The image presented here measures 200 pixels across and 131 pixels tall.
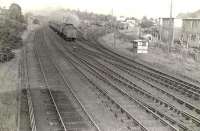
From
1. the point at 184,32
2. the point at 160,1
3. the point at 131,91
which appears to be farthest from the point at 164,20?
the point at 160,1

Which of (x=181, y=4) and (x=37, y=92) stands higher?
(x=181, y=4)

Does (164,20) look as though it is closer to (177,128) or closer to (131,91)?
(131,91)

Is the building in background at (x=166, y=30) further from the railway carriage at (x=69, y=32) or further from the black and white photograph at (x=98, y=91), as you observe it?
the railway carriage at (x=69, y=32)

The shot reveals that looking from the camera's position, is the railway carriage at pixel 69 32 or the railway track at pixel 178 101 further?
the railway carriage at pixel 69 32

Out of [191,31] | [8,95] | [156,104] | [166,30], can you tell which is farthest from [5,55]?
[166,30]

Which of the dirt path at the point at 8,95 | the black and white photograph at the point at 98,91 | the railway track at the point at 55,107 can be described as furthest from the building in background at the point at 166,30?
the railway track at the point at 55,107

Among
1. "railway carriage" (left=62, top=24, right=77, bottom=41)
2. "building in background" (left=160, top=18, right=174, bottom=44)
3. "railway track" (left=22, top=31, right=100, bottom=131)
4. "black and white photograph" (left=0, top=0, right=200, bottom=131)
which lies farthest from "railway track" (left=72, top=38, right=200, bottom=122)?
"railway carriage" (left=62, top=24, right=77, bottom=41)

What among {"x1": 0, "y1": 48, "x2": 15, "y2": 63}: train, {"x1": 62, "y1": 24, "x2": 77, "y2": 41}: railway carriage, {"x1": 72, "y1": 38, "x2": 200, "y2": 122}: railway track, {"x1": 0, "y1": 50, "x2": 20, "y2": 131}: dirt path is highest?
{"x1": 62, "y1": 24, "x2": 77, "y2": 41}: railway carriage

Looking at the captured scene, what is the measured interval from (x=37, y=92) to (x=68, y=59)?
1699 centimetres

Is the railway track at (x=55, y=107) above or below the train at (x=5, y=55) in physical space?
below

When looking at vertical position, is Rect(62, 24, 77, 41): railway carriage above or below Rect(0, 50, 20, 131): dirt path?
above

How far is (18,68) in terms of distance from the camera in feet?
112

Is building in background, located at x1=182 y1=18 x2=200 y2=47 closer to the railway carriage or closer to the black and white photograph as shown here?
the black and white photograph

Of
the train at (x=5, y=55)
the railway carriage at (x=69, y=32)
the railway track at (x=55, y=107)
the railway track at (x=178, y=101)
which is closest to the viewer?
the railway track at (x=55, y=107)
